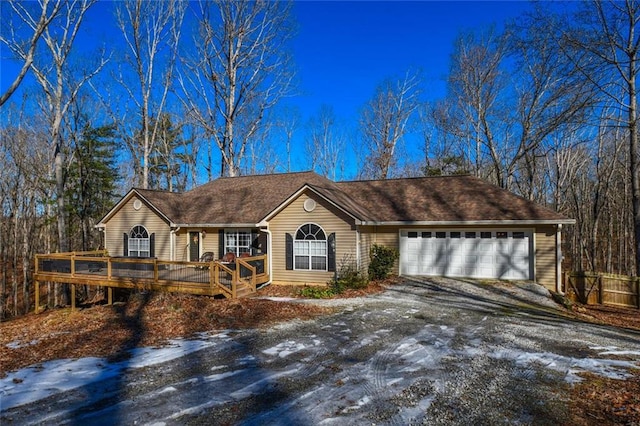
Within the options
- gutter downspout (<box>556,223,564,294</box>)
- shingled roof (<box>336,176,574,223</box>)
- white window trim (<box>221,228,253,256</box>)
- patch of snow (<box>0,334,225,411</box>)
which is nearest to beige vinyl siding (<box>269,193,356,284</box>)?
shingled roof (<box>336,176,574,223</box>)

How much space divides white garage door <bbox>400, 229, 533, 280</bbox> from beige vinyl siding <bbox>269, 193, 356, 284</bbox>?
123 inches

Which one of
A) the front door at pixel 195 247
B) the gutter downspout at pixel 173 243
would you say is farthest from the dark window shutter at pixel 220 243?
the gutter downspout at pixel 173 243

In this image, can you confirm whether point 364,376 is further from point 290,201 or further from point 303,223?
point 290,201

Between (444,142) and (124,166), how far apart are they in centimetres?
2929

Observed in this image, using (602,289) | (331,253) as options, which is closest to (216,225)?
(331,253)

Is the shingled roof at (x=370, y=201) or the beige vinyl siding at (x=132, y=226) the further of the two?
the beige vinyl siding at (x=132, y=226)

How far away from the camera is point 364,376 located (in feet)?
18.1

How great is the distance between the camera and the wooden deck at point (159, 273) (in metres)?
12.5

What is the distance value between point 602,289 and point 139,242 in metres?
19.4

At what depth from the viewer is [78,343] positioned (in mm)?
7285

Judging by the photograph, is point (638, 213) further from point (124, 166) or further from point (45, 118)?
point (124, 166)

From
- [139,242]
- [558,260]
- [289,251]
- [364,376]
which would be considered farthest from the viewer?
[139,242]

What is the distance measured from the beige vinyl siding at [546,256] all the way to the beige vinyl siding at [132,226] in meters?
15.2

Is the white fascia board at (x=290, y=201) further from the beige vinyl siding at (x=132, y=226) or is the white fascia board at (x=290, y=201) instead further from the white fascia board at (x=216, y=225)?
the beige vinyl siding at (x=132, y=226)
